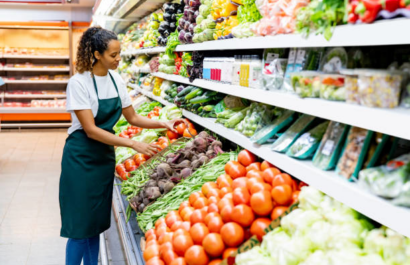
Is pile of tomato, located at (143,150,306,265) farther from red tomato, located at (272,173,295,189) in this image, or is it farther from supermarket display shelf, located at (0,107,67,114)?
supermarket display shelf, located at (0,107,67,114)

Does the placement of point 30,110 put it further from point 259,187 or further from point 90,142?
point 259,187

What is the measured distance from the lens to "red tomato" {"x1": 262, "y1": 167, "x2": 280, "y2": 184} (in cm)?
215

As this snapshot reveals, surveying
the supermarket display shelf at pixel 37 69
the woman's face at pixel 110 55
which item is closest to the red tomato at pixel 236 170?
the woman's face at pixel 110 55

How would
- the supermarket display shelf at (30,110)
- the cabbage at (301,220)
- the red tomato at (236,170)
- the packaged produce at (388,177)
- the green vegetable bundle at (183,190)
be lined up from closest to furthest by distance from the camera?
the packaged produce at (388,177) → the cabbage at (301,220) → the red tomato at (236,170) → the green vegetable bundle at (183,190) → the supermarket display shelf at (30,110)

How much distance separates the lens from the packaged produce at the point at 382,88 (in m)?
1.45

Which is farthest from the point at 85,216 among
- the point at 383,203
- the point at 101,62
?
the point at 383,203

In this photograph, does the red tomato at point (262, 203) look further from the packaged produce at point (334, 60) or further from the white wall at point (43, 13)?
the white wall at point (43, 13)

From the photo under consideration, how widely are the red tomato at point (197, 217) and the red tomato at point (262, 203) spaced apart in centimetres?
34

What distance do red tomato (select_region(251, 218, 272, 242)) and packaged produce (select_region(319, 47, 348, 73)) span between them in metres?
0.69

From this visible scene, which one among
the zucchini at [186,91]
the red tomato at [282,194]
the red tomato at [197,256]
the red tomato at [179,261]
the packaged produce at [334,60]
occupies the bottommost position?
the red tomato at [179,261]

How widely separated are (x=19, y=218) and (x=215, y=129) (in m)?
3.01

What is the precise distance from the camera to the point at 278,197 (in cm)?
202

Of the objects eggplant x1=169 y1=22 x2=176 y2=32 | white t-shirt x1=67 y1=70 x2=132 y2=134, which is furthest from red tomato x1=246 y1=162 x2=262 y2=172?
eggplant x1=169 y1=22 x2=176 y2=32

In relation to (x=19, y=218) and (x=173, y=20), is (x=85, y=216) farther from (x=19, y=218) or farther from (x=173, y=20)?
(x=173, y=20)
